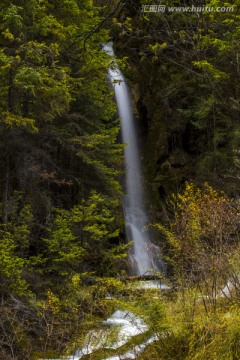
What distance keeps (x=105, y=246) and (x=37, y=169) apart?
3485 millimetres

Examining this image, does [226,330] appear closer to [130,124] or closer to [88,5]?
[88,5]

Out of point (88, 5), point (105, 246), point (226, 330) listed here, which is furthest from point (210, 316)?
point (88, 5)

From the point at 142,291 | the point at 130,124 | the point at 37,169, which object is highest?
the point at 130,124

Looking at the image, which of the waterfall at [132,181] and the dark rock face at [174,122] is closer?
the waterfall at [132,181]

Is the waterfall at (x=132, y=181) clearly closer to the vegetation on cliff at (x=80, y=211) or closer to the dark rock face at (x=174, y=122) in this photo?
the dark rock face at (x=174, y=122)

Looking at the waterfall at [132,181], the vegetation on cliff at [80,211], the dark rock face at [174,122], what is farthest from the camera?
the dark rock face at [174,122]

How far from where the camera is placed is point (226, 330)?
4938 millimetres

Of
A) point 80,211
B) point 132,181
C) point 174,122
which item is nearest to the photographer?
point 80,211

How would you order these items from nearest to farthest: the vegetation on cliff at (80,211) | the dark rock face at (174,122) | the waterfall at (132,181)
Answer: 1. the vegetation on cliff at (80,211)
2. the waterfall at (132,181)
3. the dark rock face at (174,122)

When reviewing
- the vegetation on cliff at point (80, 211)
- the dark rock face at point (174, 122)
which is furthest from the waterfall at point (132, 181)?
the vegetation on cliff at point (80, 211)

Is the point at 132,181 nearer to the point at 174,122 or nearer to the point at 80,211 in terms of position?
the point at 174,122

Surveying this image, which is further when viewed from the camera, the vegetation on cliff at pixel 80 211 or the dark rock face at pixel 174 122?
the dark rock face at pixel 174 122

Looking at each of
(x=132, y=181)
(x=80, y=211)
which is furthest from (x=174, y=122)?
(x=80, y=211)

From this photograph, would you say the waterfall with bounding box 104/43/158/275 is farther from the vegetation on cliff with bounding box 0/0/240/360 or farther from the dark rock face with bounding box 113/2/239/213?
the vegetation on cliff with bounding box 0/0/240/360
